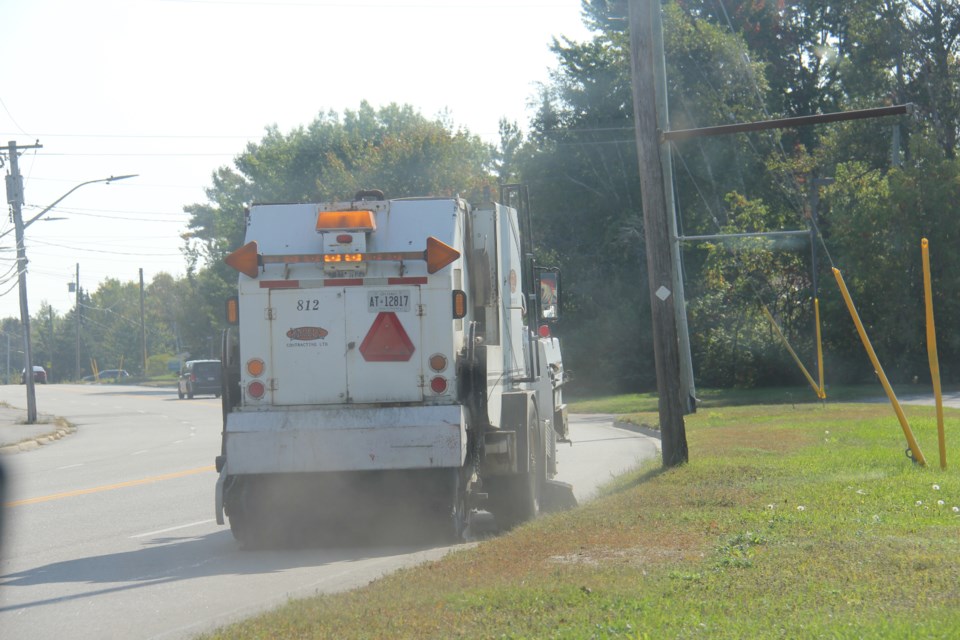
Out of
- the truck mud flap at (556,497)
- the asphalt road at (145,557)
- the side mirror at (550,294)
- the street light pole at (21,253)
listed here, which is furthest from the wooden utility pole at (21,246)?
the truck mud flap at (556,497)

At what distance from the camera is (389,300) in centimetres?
1047

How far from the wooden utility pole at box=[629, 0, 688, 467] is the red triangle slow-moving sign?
4.85m

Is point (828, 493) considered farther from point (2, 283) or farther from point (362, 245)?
point (2, 283)

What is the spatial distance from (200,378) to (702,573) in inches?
1905

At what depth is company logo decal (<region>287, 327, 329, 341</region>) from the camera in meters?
10.5

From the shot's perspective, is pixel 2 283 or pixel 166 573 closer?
pixel 166 573

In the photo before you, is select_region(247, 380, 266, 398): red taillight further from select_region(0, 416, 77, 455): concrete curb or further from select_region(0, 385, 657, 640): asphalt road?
select_region(0, 416, 77, 455): concrete curb

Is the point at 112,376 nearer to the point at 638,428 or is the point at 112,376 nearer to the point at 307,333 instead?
the point at 638,428

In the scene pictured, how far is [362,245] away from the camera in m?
10.5

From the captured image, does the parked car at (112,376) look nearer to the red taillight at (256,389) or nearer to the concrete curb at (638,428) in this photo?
the concrete curb at (638,428)

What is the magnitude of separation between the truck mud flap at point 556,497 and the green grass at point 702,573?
34cm

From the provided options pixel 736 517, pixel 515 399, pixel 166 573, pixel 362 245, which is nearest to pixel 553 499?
pixel 515 399

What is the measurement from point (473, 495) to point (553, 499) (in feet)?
5.53

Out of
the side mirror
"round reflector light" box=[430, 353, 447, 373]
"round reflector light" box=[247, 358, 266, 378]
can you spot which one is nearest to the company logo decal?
"round reflector light" box=[247, 358, 266, 378]
